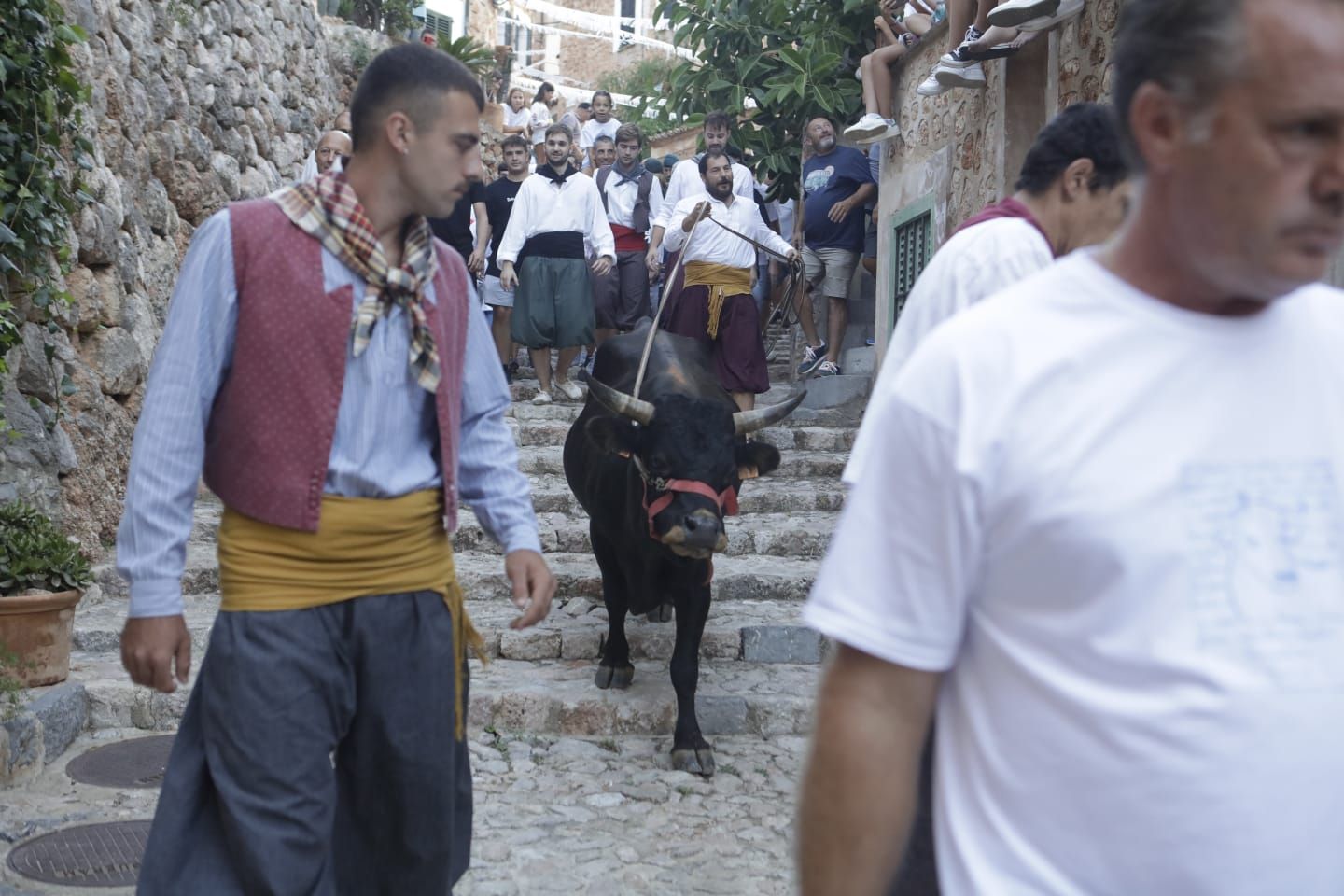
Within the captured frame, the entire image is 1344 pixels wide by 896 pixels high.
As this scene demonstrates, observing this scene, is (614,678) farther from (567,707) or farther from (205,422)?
(205,422)

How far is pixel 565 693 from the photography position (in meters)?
6.04

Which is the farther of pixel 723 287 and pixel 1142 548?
pixel 723 287

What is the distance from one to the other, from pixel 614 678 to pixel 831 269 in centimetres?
603

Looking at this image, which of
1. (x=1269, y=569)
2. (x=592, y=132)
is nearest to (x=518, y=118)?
(x=592, y=132)

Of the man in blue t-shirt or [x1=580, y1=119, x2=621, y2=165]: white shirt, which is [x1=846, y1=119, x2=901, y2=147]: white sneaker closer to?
the man in blue t-shirt

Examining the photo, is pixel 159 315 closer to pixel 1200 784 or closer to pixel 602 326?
pixel 602 326

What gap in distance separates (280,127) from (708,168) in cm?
474

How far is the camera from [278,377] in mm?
2607

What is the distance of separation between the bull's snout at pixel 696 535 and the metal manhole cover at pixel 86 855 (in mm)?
2006

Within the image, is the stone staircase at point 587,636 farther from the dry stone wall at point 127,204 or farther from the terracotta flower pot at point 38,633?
the dry stone wall at point 127,204

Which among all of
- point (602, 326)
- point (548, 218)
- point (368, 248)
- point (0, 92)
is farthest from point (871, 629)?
point (602, 326)

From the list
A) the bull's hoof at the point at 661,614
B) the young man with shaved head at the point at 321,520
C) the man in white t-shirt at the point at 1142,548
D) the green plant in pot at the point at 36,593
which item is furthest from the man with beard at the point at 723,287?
the man in white t-shirt at the point at 1142,548

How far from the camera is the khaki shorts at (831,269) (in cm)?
1145

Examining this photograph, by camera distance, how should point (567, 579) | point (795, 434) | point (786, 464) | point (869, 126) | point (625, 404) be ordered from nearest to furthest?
point (625, 404)
point (567, 579)
point (786, 464)
point (795, 434)
point (869, 126)
